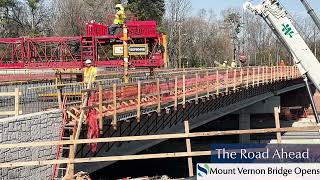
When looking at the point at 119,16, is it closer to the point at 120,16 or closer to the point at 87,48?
the point at 120,16

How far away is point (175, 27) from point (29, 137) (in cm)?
9039

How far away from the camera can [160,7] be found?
87438mm

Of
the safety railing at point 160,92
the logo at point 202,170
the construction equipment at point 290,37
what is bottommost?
the logo at point 202,170

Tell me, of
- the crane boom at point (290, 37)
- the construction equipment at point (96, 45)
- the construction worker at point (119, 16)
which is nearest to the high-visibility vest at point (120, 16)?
the construction worker at point (119, 16)

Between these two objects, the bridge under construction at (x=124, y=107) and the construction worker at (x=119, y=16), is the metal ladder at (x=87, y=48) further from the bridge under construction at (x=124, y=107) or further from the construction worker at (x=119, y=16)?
the construction worker at (x=119, y=16)

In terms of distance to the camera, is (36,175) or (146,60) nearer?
→ (36,175)

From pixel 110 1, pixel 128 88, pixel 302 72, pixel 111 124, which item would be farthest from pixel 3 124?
pixel 110 1

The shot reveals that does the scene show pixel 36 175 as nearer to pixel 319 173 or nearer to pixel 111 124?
pixel 111 124

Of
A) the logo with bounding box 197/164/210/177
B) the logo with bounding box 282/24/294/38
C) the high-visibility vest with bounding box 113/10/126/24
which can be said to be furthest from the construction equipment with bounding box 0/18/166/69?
the logo with bounding box 197/164/210/177

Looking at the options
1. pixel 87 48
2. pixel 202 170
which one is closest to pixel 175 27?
pixel 87 48

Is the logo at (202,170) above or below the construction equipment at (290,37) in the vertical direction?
below

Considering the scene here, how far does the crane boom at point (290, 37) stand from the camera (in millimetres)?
23297

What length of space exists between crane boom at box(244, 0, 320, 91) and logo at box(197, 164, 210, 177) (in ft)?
50.5

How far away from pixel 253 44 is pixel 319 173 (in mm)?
128823
